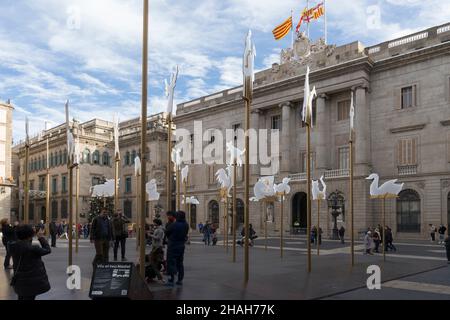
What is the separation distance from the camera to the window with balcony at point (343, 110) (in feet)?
139

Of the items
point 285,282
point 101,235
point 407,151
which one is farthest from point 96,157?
point 285,282

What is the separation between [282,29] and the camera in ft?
147

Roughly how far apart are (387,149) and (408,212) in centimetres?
583

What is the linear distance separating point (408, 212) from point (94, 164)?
4417 centimetres

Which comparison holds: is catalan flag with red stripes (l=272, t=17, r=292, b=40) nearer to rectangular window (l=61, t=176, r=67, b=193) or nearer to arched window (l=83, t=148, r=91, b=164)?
arched window (l=83, t=148, r=91, b=164)

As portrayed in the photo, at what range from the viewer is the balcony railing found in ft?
123

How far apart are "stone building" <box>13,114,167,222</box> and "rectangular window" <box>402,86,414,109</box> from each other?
103 feet

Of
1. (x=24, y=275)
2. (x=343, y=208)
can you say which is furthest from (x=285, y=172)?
(x=24, y=275)

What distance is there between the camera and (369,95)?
41.0 metres

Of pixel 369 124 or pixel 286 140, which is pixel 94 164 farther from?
pixel 369 124

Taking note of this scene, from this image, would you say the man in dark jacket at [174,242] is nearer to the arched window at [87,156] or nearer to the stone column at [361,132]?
the stone column at [361,132]

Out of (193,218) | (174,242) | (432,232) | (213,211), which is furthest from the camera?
(193,218)

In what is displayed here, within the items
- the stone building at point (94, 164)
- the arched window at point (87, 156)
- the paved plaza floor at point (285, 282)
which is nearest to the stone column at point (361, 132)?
the paved plaza floor at point (285, 282)
